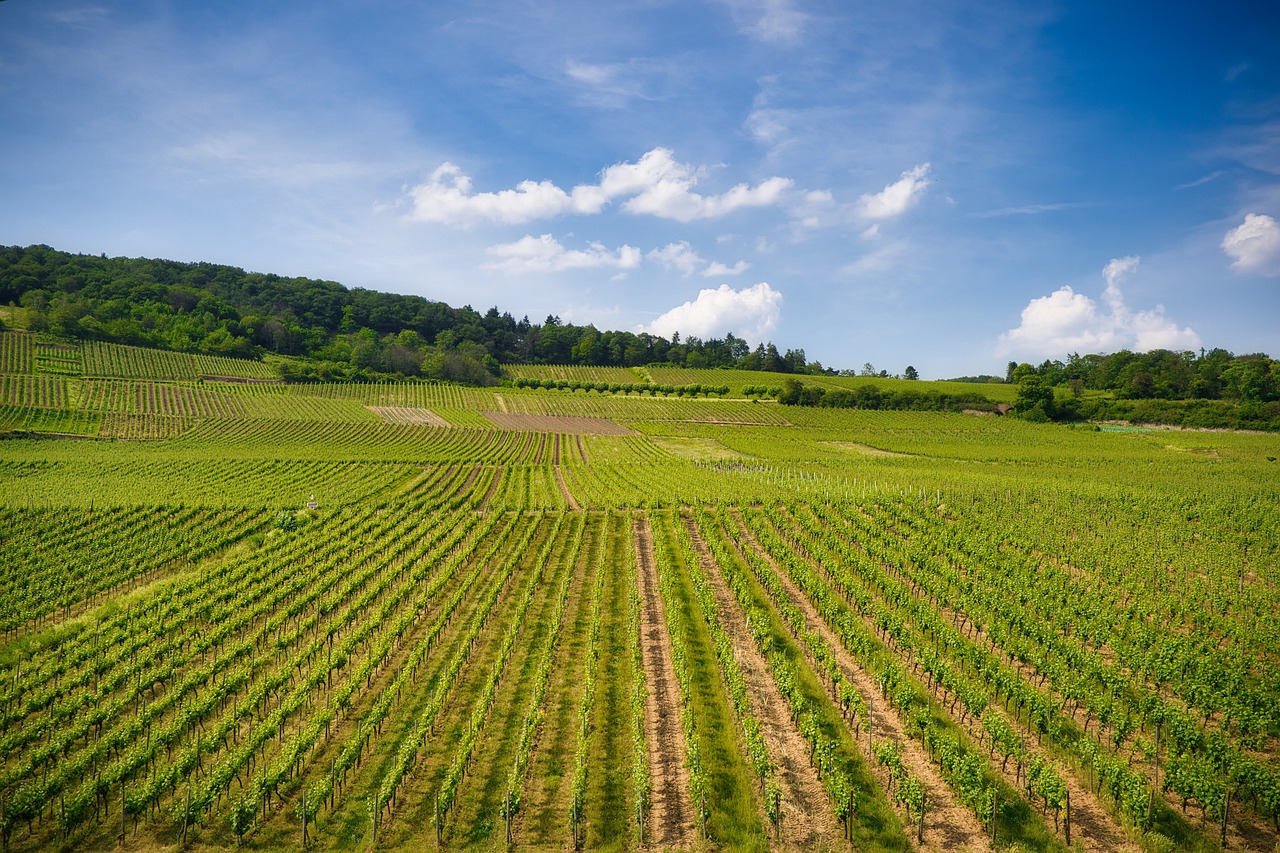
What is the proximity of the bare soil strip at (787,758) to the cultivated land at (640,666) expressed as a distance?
0.37 feet

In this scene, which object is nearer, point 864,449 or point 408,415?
point 864,449

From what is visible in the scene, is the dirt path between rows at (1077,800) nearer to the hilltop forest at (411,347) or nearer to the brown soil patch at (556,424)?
the brown soil patch at (556,424)

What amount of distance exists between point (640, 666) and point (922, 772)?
886 centimetres

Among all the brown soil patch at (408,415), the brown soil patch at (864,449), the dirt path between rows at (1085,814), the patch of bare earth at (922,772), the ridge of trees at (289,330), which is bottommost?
the patch of bare earth at (922,772)

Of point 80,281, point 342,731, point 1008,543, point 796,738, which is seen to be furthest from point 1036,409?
point 80,281

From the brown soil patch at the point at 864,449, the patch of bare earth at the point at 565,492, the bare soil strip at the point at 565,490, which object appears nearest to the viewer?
the patch of bare earth at the point at 565,492

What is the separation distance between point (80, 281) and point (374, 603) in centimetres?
18573

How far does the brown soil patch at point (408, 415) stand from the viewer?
96.2 metres

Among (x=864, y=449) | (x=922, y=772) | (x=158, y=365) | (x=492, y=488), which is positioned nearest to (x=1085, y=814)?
(x=922, y=772)

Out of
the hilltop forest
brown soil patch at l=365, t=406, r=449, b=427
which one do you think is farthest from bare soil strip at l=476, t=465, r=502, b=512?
the hilltop forest

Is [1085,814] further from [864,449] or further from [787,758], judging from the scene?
[864,449]

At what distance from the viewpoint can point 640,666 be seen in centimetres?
2116

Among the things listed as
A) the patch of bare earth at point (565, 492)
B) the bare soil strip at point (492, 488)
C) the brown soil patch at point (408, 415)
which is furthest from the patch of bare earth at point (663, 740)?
the brown soil patch at point (408, 415)

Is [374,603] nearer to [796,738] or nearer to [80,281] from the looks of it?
[796,738]
